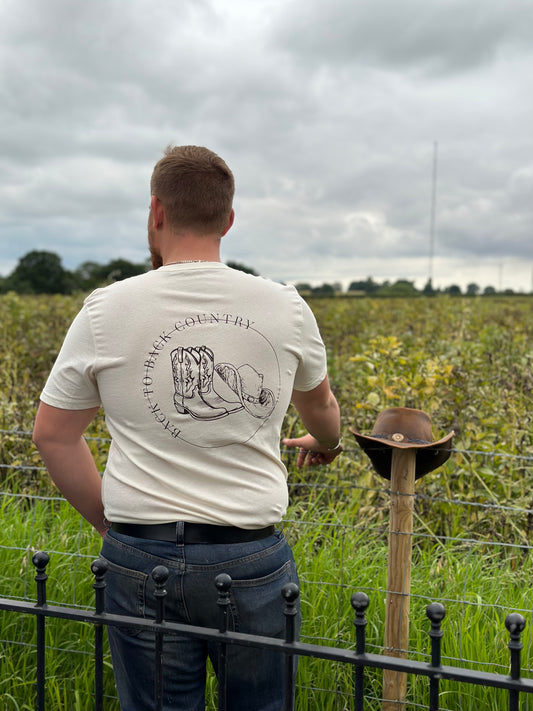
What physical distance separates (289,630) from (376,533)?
2181 mm

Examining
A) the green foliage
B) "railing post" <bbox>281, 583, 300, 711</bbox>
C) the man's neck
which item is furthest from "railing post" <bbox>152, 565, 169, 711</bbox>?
the green foliage

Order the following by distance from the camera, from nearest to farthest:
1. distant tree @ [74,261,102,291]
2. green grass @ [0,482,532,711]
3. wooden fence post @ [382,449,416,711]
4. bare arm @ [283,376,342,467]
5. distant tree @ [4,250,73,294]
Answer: bare arm @ [283,376,342,467] → wooden fence post @ [382,449,416,711] → green grass @ [0,482,532,711] → distant tree @ [4,250,73,294] → distant tree @ [74,261,102,291]

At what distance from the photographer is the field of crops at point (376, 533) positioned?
103 inches

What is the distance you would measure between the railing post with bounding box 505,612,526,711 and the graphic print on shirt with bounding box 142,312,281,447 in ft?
2.34

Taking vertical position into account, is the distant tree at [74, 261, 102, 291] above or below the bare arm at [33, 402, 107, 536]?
above

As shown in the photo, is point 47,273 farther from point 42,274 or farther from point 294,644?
point 294,644

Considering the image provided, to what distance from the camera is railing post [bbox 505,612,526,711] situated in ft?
4.87

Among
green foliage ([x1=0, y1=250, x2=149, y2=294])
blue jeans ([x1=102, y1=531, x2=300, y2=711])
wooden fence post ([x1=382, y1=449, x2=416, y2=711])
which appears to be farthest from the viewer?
green foliage ([x1=0, y1=250, x2=149, y2=294])

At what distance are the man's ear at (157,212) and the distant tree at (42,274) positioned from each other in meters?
56.6

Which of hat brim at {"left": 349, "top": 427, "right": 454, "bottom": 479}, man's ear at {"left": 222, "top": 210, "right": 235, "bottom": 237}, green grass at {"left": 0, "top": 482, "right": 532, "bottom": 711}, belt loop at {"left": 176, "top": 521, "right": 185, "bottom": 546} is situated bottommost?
green grass at {"left": 0, "top": 482, "right": 532, "bottom": 711}

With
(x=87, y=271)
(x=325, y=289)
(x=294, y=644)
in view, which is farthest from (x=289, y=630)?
(x=87, y=271)

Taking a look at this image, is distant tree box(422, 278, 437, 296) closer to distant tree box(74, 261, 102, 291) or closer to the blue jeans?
the blue jeans

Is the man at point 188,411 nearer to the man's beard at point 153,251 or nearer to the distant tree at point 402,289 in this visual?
the man's beard at point 153,251

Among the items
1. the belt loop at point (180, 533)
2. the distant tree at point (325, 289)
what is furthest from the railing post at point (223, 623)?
the distant tree at point (325, 289)
